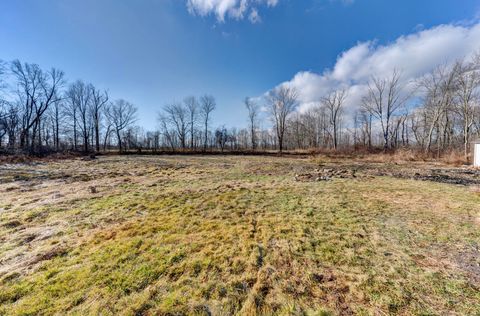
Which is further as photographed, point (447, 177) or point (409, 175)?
point (409, 175)

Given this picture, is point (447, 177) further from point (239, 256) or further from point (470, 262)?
point (239, 256)

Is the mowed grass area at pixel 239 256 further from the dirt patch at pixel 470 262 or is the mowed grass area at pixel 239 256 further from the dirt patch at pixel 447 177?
the dirt patch at pixel 447 177

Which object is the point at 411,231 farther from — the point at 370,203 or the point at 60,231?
the point at 60,231

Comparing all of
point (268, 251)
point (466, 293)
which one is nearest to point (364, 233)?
point (466, 293)

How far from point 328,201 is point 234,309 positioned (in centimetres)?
450

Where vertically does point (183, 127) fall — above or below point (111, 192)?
above

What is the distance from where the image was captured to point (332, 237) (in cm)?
344

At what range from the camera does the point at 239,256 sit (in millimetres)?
2857

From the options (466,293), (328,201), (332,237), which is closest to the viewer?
(466,293)

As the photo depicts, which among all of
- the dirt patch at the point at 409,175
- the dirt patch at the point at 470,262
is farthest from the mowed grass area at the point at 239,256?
the dirt patch at the point at 409,175

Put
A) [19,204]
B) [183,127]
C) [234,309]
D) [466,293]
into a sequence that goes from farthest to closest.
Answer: [183,127] < [19,204] < [466,293] < [234,309]

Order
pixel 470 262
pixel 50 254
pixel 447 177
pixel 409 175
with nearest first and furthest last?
pixel 470 262
pixel 50 254
pixel 447 177
pixel 409 175

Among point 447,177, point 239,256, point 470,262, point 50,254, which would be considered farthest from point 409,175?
point 50,254

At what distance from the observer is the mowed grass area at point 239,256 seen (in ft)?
6.53
